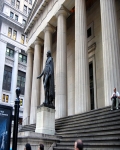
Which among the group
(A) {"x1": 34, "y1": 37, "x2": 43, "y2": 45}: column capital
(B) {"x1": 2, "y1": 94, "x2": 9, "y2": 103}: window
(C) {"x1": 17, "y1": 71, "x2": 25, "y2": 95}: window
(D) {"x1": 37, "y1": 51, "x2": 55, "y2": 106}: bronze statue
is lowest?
(D) {"x1": 37, "y1": 51, "x2": 55, "y2": 106}: bronze statue

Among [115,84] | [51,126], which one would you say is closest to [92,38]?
[115,84]

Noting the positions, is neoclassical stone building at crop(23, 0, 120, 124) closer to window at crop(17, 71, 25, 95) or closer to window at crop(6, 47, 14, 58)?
window at crop(6, 47, 14, 58)

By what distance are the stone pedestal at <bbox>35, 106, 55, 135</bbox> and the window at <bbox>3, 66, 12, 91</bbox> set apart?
95.6 ft

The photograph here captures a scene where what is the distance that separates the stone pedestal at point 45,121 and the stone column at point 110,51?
11.8ft

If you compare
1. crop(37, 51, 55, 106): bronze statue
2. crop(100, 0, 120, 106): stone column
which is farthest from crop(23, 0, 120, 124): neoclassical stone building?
crop(37, 51, 55, 106): bronze statue

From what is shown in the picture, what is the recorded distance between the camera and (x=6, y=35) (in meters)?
41.3

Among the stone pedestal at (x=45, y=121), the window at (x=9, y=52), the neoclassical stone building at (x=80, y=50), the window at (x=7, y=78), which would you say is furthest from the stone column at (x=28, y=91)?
the stone pedestal at (x=45, y=121)

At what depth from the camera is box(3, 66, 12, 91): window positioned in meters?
39.5

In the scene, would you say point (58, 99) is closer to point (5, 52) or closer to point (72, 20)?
point (72, 20)

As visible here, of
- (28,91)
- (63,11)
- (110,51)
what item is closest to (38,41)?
(28,91)

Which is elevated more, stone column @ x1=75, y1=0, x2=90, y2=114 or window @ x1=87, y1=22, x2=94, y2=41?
window @ x1=87, y1=22, x2=94, y2=41

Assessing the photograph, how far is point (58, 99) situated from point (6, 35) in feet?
93.7

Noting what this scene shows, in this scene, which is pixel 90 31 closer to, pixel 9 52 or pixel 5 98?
pixel 5 98

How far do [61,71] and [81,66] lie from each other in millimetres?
3312
